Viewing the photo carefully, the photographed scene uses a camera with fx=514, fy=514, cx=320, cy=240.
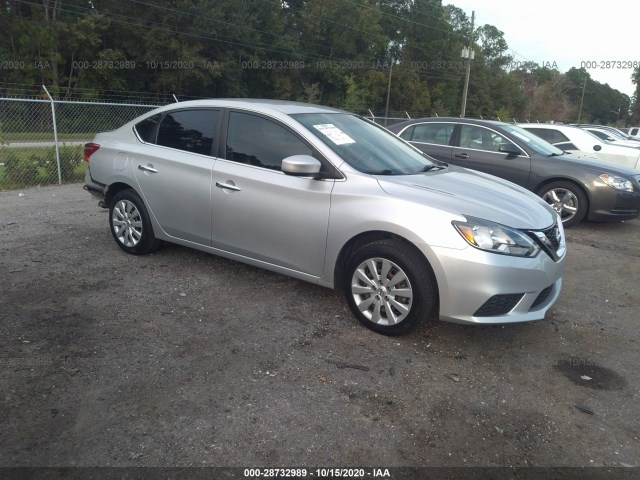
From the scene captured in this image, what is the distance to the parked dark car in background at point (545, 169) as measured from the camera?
7.55 m

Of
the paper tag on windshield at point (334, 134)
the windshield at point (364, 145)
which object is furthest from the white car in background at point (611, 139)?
the paper tag on windshield at point (334, 134)

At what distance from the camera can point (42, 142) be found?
10305mm

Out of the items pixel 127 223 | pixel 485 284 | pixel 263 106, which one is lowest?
pixel 127 223

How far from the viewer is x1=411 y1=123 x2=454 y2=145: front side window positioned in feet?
27.8

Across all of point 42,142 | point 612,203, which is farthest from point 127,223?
point 612,203

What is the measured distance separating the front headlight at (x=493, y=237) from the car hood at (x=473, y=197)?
7 cm

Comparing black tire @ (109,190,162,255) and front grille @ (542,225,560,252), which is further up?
front grille @ (542,225,560,252)

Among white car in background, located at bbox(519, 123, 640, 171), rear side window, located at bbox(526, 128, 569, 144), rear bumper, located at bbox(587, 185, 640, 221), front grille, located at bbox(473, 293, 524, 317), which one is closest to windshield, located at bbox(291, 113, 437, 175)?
front grille, located at bbox(473, 293, 524, 317)

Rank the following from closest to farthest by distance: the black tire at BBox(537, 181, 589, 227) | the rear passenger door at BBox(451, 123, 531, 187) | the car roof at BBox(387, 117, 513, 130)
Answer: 1. the black tire at BBox(537, 181, 589, 227)
2. the rear passenger door at BBox(451, 123, 531, 187)
3. the car roof at BBox(387, 117, 513, 130)

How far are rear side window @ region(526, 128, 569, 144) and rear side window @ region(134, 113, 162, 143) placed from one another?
8.13 m

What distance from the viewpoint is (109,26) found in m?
37.3

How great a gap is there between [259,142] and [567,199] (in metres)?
5.38

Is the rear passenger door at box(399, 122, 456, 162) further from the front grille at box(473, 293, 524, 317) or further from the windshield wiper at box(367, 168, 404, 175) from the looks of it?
the front grille at box(473, 293, 524, 317)

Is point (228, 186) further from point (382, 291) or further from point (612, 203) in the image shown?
point (612, 203)
